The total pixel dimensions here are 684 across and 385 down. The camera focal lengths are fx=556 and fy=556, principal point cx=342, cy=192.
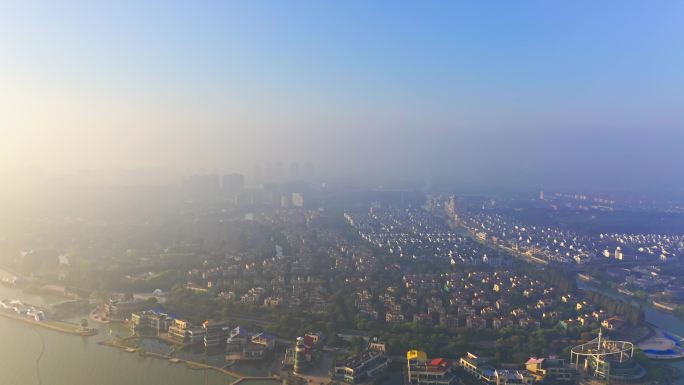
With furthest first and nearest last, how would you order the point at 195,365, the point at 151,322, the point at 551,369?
the point at 151,322 → the point at 195,365 → the point at 551,369

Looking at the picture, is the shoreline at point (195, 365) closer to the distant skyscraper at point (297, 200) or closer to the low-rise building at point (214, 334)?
the low-rise building at point (214, 334)

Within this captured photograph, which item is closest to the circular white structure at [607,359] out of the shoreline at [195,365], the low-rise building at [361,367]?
the low-rise building at [361,367]

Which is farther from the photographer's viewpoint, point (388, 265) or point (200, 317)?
point (388, 265)

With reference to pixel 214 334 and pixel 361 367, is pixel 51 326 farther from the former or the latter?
pixel 361 367

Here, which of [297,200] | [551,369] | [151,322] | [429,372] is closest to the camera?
[429,372]

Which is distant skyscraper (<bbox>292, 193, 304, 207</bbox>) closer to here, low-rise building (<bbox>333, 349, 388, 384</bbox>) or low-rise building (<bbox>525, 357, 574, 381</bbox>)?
low-rise building (<bbox>333, 349, 388, 384</bbox>)

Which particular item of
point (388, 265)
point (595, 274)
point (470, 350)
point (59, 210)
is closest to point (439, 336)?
point (470, 350)

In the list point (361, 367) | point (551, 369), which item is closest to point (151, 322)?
point (361, 367)

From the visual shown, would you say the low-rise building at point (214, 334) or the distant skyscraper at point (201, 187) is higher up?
the distant skyscraper at point (201, 187)

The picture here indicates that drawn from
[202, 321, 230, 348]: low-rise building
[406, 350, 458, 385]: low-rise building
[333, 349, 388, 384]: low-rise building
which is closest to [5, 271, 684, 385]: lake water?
[202, 321, 230, 348]: low-rise building

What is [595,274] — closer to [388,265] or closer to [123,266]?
[388,265]

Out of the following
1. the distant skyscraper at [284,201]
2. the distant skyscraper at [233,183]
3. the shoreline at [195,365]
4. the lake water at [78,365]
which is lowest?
the lake water at [78,365]
